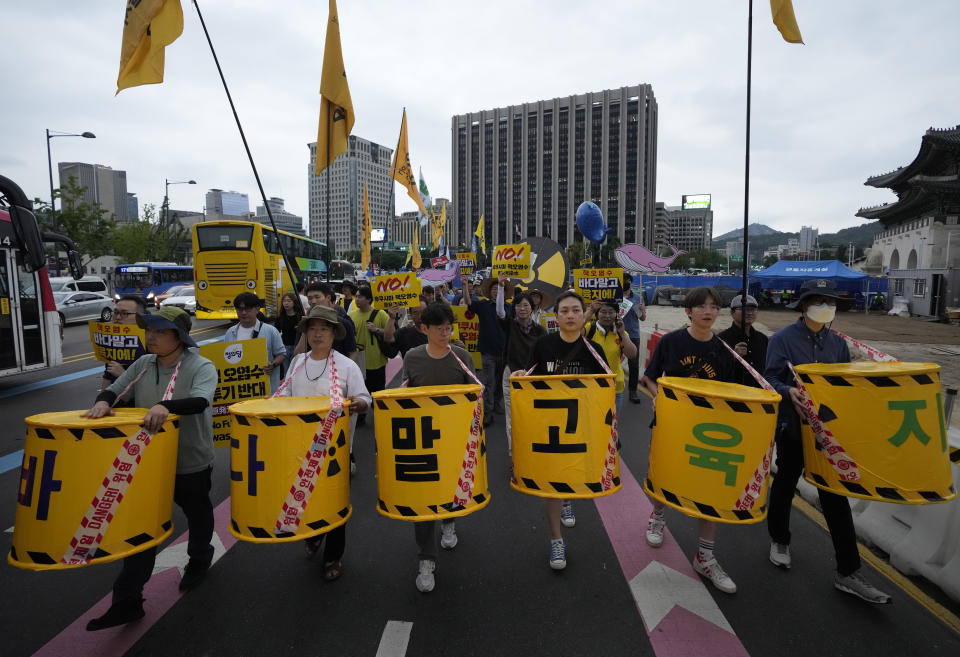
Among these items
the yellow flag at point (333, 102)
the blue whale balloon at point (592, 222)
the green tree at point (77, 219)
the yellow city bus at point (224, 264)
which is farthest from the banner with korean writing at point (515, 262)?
the green tree at point (77, 219)

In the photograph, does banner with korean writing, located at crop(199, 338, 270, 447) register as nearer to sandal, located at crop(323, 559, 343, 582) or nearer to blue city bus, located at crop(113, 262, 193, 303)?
sandal, located at crop(323, 559, 343, 582)

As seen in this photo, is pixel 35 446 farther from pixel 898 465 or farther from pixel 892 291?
pixel 892 291

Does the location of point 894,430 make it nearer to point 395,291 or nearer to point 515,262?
point 395,291

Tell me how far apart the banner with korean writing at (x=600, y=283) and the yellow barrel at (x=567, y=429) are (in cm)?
455

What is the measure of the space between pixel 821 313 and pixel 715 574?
1.79m

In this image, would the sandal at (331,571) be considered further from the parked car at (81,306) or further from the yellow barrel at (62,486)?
the parked car at (81,306)

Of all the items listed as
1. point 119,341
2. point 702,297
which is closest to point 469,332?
point 119,341

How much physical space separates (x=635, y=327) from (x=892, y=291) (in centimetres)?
3171

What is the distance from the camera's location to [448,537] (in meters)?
3.55

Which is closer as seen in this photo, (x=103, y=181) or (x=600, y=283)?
(x=600, y=283)

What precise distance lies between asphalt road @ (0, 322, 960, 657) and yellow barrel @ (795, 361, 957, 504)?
31.1 inches

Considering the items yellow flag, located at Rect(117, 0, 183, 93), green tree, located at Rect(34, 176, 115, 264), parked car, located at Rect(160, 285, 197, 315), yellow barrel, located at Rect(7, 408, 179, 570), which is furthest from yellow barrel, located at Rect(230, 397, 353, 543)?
green tree, located at Rect(34, 176, 115, 264)

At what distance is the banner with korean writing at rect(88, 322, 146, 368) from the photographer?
4809mm

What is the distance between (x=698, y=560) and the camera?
314 centimetres
